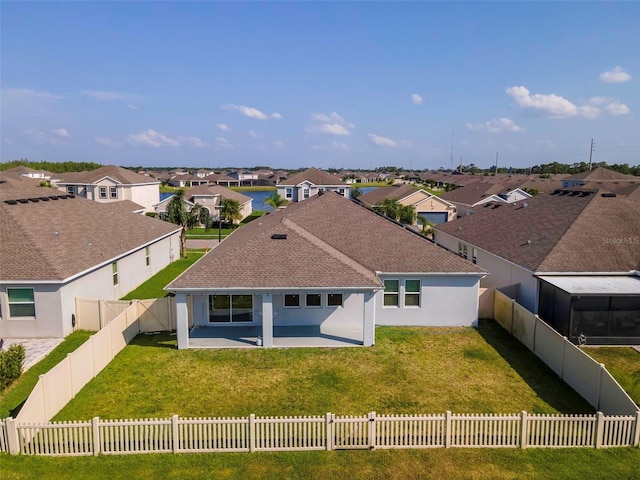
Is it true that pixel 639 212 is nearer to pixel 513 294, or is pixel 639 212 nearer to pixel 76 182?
pixel 513 294

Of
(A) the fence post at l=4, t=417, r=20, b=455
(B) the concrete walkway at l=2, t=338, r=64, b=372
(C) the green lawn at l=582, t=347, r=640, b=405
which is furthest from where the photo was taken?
(B) the concrete walkway at l=2, t=338, r=64, b=372

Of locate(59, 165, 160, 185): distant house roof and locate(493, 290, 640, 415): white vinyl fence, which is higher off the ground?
locate(59, 165, 160, 185): distant house roof

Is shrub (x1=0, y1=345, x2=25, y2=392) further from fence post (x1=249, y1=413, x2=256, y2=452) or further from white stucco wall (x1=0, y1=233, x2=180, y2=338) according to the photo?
fence post (x1=249, y1=413, x2=256, y2=452)

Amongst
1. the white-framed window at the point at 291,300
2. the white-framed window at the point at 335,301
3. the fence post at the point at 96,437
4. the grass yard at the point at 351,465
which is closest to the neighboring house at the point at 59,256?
the white-framed window at the point at 291,300

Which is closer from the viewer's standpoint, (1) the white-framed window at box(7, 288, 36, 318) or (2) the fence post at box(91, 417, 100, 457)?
(2) the fence post at box(91, 417, 100, 457)

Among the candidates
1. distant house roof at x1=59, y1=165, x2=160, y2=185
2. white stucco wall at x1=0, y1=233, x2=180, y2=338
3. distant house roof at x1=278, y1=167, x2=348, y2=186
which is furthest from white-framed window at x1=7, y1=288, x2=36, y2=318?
distant house roof at x1=278, y1=167, x2=348, y2=186

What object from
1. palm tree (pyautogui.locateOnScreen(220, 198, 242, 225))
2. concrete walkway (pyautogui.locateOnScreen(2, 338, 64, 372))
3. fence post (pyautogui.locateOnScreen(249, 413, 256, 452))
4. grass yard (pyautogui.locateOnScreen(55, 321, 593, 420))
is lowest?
grass yard (pyautogui.locateOnScreen(55, 321, 593, 420))

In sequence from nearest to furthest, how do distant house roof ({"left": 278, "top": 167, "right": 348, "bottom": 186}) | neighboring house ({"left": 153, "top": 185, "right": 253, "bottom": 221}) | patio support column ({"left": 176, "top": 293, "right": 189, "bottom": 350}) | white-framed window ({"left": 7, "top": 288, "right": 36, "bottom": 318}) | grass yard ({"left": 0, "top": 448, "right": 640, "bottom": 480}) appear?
1. grass yard ({"left": 0, "top": 448, "right": 640, "bottom": 480})
2. patio support column ({"left": 176, "top": 293, "right": 189, "bottom": 350})
3. white-framed window ({"left": 7, "top": 288, "right": 36, "bottom": 318})
4. neighboring house ({"left": 153, "top": 185, "right": 253, "bottom": 221})
5. distant house roof ({"left": 278, "top": 167, "right": 348, "bottom": 186})

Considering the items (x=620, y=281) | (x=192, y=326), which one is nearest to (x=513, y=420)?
(x=620, y=281)

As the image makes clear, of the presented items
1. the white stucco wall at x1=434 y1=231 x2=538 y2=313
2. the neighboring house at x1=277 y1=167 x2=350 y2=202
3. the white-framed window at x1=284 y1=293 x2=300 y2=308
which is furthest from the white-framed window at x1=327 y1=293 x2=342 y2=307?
the neighboring house at x1=277 y1=167 x2=350 y2=202
